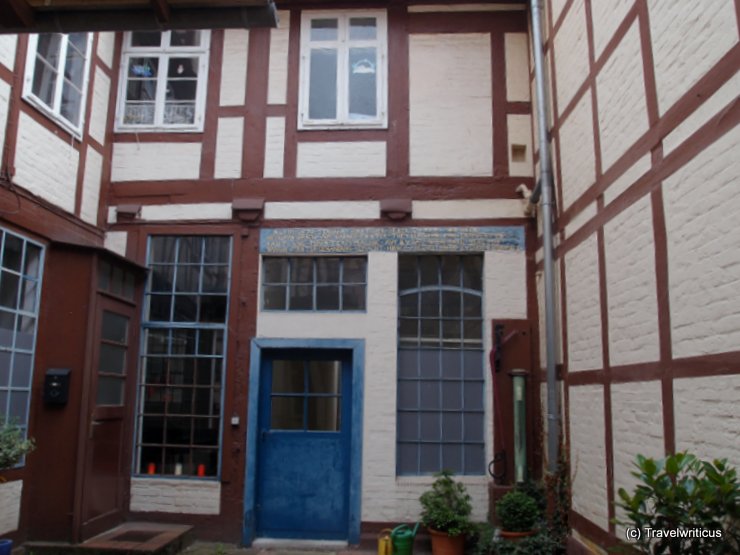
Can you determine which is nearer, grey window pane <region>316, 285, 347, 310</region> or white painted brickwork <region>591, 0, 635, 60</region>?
white painted brickwork <region>591, 0, 635, 60</region>

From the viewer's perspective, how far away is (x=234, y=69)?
8281mm

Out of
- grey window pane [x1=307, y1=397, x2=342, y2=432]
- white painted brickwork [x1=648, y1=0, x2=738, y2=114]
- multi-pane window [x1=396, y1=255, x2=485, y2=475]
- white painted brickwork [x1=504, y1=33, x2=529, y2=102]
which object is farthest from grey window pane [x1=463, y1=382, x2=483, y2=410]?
white painted brickwork [x1=648, y1=0, x2=738, y2=114]

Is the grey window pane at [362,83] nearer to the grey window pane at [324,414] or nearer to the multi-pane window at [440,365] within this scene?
the multi-pane window at [440,365]

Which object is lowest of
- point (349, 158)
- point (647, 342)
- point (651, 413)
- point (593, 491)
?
point (593, 491)

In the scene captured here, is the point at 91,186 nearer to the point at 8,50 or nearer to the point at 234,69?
the point at 8,50

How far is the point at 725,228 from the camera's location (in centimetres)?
377

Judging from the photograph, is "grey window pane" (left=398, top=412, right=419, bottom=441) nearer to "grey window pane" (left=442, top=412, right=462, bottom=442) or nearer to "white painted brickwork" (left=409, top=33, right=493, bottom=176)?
"grey window pane" (left=442, top=412, right=462, bottom=442)

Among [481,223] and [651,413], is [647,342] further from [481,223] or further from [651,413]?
[481,223]

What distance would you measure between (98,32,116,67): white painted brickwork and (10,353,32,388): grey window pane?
11.7 ft

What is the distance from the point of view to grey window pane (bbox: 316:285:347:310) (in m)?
7.77

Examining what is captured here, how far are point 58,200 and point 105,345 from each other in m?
1.52

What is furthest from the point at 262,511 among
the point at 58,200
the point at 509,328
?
the point at 58,200

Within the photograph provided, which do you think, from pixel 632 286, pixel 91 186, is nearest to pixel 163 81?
pixel 91 186

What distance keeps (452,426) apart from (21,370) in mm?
4244
